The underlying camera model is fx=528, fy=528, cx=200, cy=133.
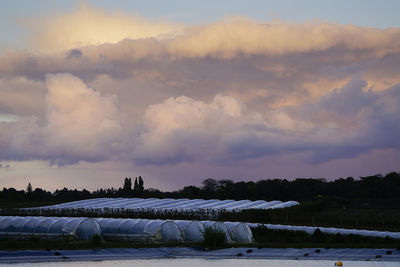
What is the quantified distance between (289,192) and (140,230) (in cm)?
5544

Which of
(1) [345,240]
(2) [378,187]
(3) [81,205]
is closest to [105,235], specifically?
(1) [345,240]

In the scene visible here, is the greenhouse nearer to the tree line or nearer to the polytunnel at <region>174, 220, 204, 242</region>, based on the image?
the tree line

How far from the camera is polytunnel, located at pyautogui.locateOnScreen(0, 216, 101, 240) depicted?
3166 centimetres

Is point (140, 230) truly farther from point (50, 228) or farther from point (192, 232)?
point (50, 228)

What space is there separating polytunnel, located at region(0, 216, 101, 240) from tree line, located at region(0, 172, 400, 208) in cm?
4002

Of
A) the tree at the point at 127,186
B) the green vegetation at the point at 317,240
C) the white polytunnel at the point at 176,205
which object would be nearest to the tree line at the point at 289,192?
the tree at the point at 127,186

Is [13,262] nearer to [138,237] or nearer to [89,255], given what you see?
[89,255]

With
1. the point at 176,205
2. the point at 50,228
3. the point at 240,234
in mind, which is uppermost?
the point at 176,205

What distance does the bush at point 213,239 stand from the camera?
26.9 metres

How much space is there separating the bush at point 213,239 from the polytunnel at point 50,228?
781cm

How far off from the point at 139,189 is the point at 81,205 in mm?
34619

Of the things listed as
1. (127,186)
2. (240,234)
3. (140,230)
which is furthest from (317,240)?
(127,186)

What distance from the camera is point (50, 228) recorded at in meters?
33.7

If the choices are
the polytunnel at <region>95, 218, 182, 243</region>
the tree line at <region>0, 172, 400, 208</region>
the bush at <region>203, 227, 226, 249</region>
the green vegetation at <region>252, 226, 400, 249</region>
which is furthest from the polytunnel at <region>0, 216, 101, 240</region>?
the tree line at <region>0, 172, 400, 208</region>
